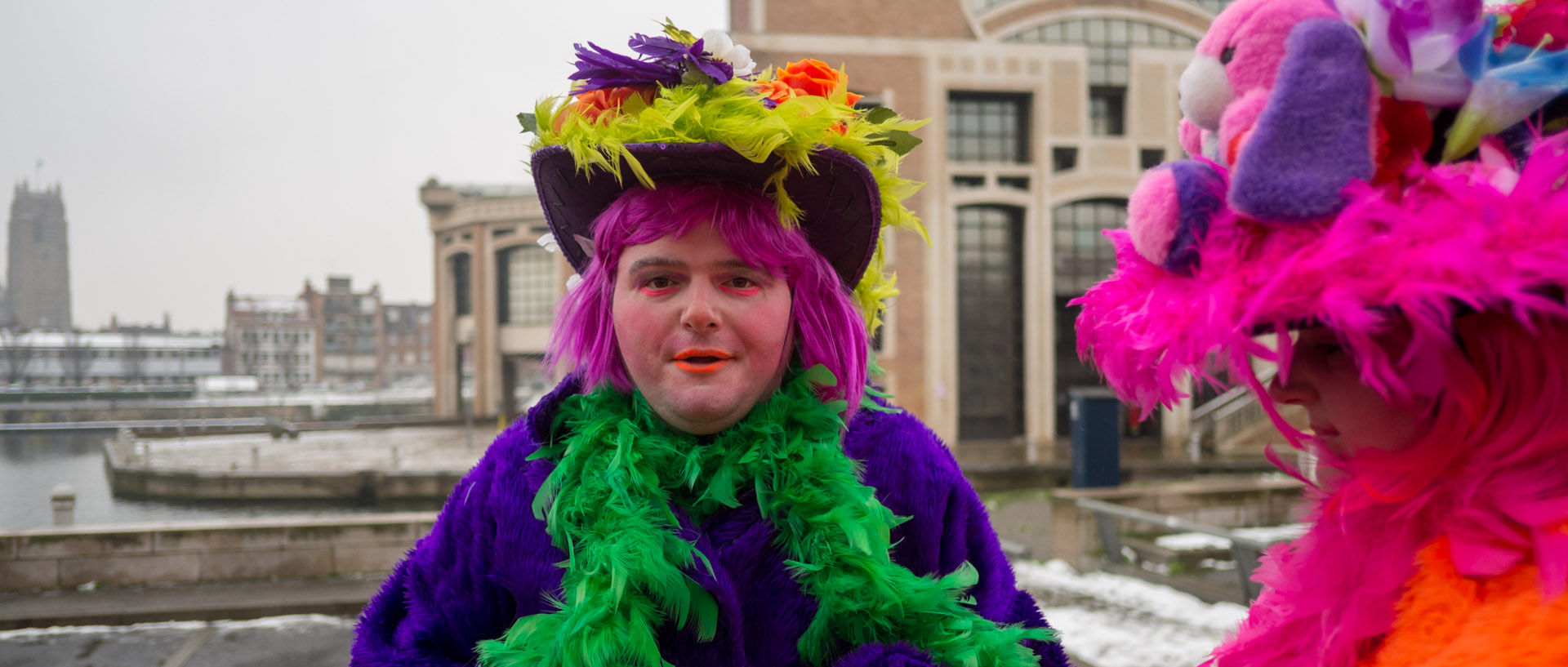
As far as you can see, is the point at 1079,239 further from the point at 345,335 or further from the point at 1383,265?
the point at 345,335

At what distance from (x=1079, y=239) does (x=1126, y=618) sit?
1889 cm

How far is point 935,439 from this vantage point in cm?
189

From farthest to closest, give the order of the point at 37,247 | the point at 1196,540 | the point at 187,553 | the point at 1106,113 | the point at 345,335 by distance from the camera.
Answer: the point at 345,335 → the point at 37,247 → the point at 1106,113 → the point at 1196,540 → the point at 187,553

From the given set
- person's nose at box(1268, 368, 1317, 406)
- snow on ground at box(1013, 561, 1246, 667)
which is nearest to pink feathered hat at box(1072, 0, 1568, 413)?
person's nose at box(1268, 368, 1317, 406)

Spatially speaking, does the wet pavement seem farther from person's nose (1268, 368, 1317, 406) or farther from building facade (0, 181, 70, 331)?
building facade (0, 181, 70, 331)

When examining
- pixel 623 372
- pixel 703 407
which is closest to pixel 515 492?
pixel 623 372

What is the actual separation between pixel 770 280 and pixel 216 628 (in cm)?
564

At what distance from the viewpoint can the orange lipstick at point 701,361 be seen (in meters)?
1.52

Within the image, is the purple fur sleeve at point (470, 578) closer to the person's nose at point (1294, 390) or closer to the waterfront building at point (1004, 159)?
the person's nose at point (1294, 390)

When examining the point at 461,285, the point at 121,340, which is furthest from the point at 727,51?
the point at 121,340

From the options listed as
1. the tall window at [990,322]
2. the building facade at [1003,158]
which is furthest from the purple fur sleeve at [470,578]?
the tall window at [990,322]

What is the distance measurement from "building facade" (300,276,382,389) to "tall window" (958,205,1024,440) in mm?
86689

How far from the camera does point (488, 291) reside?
3716 cm

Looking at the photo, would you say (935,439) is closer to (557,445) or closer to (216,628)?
(557,445)
